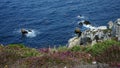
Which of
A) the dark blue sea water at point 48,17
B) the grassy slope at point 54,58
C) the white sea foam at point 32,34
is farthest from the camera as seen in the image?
the white sea foam at point 32,34

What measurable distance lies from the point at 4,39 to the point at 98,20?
29680 millimetres

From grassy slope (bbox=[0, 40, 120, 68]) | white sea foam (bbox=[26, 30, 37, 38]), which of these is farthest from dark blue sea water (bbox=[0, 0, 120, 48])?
grassy slope (bbox=[0, 40, 120, 68])

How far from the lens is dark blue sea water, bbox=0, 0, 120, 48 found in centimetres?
→ 9612

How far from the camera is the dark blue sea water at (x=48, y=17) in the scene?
315 ft

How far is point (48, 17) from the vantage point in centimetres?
11094

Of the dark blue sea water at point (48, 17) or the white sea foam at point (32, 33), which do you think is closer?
the dark blue sea water at point (48, 17)

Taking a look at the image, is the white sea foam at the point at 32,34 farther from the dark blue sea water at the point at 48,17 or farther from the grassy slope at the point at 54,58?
the grassy slope at the point at 54,58

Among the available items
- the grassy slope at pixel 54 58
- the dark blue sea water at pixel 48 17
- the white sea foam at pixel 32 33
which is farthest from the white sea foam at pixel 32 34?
the grassy slope at pixel 54 58

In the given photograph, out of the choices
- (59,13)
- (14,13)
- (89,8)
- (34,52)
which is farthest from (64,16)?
(34,52)

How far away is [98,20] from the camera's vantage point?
103875 mm

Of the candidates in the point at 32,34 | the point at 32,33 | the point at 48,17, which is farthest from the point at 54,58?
the point at 48,17

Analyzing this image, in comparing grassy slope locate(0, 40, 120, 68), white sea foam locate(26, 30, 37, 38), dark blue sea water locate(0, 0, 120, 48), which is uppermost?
grassy slope locate(0, 40, 120, 68)

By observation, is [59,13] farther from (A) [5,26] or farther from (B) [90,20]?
(A) [5,26]

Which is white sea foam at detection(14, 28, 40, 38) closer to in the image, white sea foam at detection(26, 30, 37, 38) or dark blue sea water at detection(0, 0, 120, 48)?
white sea foam at detection(26, 30, 37, 38)
